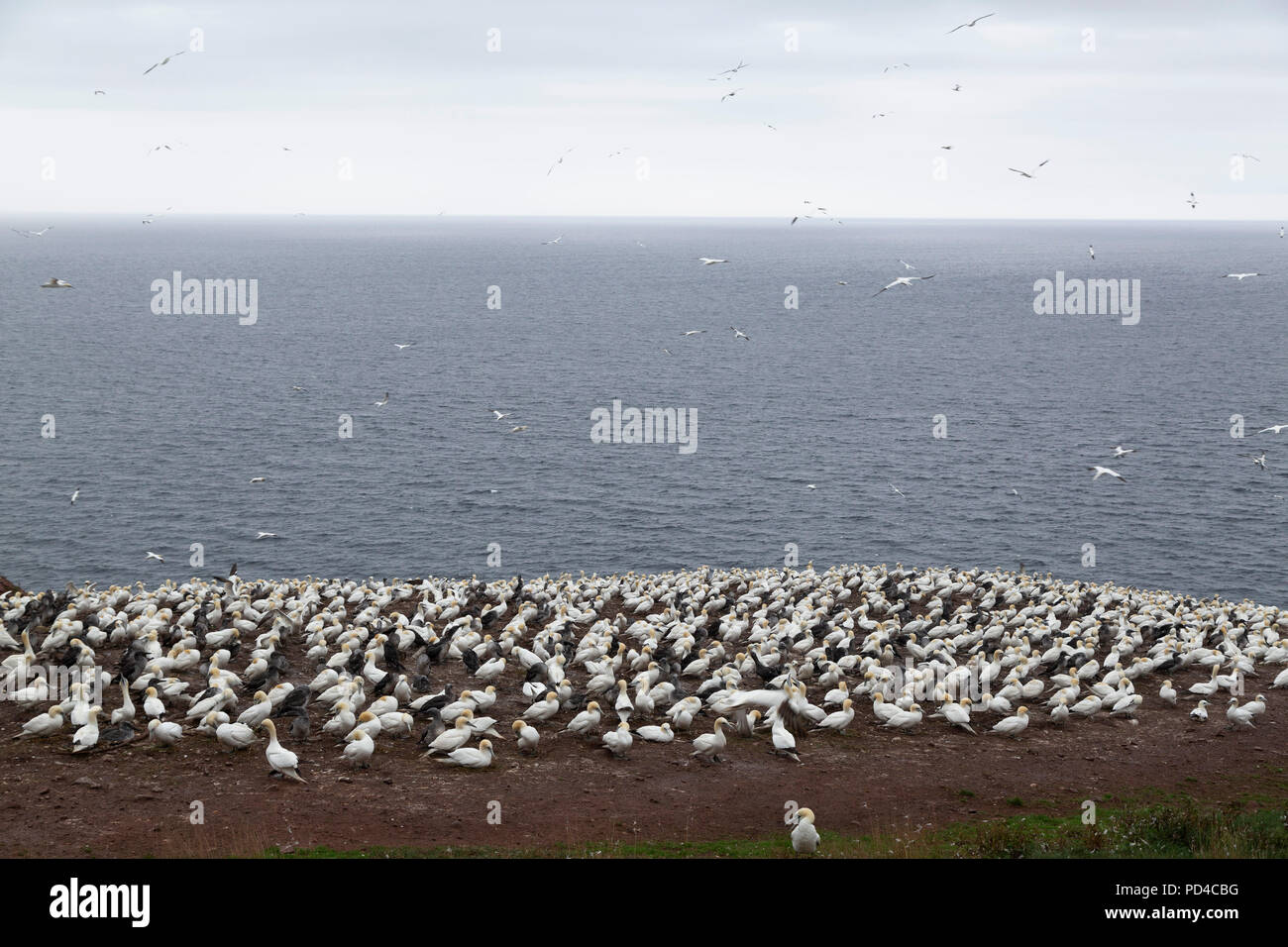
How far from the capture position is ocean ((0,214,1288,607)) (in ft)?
205

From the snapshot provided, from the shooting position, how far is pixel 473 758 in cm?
1994

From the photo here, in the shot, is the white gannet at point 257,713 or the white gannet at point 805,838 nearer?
the white gannet at point 805,838

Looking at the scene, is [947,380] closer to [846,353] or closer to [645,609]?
[846,353]

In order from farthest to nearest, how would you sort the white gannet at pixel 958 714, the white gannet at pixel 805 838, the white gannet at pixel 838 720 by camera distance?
the white gannet at pixel 958 714 < the white gannet at pixel 838 720 < the white gannet at pixel 805 838

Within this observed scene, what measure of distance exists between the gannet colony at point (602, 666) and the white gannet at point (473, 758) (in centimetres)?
3

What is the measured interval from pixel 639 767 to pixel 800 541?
45813 millimetres

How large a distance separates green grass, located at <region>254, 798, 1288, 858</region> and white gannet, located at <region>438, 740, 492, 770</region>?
12.4 feet

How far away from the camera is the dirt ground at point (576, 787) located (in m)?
16.8

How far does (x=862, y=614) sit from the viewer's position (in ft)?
114

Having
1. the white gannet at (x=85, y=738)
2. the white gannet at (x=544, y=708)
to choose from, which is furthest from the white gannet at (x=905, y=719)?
the white gannet at (x=85, y=738)

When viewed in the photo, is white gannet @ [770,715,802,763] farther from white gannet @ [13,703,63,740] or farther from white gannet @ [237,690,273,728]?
white gannet @ [13,703,63,740]

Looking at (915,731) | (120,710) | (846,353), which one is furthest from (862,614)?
(846,353)

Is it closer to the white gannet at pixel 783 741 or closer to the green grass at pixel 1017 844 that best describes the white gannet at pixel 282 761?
the green grass at pixel 1017 844

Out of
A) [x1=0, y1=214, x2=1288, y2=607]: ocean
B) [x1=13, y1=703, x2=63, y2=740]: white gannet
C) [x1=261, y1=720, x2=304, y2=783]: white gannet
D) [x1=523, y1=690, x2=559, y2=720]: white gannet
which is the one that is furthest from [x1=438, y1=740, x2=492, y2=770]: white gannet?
[x1=0, y1=214, x2=1288, y2=607]: ocean
